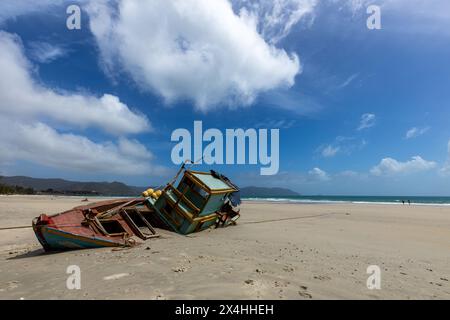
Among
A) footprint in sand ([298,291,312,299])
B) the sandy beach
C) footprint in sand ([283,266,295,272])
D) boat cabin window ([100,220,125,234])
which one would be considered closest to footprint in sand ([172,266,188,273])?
the sandy beach

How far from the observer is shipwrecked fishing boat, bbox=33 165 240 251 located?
7281mm

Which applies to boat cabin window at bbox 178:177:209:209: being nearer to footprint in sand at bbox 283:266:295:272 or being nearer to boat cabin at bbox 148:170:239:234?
boat cabin at bbox 148:170:239:234

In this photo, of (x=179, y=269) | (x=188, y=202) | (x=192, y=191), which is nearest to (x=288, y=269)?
(x=179, y=269)

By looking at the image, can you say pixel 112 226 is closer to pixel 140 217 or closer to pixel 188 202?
pixel 140 217

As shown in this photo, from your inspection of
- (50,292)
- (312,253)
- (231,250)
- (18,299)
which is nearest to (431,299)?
(312,253)

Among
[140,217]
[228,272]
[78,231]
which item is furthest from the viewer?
[140,217]

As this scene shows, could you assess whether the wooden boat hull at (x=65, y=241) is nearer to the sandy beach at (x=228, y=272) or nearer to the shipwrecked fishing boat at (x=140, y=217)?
the shipwrecked fishing boat at (x=140, y=217)

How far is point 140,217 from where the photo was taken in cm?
986

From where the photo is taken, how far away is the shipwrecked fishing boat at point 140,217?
7.28 m

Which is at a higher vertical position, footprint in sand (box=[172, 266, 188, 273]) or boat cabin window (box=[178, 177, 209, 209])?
boat cabin window (box=[178, 177, 209, 209])

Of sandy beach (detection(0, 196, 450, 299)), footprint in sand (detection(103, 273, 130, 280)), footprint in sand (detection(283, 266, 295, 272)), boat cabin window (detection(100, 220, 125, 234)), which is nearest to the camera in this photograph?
sandy beach (detection(0, 196, 450, 299))

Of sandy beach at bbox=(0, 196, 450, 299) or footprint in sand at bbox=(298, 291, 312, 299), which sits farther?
sandy beach at bbox=(0, 196, 450, 299)

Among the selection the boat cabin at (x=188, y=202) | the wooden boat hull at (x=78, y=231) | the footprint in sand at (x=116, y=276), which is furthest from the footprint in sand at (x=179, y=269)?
the boat cabin at (x=188, y=202)

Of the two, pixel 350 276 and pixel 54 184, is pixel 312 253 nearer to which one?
pixel 350 276
